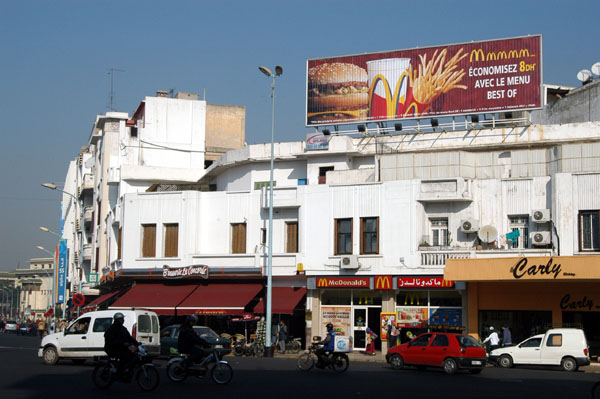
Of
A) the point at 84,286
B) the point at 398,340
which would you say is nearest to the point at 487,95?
the point at 398,340

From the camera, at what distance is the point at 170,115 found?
190ft

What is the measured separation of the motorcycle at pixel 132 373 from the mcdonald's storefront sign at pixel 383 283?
1993 centimetres

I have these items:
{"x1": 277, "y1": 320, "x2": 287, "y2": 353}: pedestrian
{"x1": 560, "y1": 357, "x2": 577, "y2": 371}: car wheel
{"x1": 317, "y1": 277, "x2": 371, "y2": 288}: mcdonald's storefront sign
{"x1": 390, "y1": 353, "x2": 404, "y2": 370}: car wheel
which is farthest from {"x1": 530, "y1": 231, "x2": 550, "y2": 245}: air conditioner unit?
{"x1": 277, "y1": 320, "x2": 287, "y2": 353}: pedestrian

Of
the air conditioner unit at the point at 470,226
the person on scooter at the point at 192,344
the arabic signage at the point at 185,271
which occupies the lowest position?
the person on scooter at the point at 192,344

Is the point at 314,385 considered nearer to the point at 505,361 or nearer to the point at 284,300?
the point at 505,361

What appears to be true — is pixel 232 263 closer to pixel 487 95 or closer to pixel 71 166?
pixel 487 95

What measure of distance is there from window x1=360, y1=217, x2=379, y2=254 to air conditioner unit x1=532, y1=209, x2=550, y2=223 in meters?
7.23

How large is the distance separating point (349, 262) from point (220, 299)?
6.61m

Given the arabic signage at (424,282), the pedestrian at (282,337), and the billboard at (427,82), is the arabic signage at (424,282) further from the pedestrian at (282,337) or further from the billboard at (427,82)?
the billboard at (427,82)

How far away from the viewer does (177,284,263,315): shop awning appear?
3831 centimetres

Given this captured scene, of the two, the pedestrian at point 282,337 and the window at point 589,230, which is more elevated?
the window at point 589,230

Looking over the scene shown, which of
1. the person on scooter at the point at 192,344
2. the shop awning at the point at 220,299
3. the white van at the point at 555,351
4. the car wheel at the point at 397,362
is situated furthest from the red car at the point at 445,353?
the shop awning at the point at 220,299

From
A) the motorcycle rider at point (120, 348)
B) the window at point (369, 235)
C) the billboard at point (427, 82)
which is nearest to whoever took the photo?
the motorcycle rider at point (120, 348)

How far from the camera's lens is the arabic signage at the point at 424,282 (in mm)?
35562
